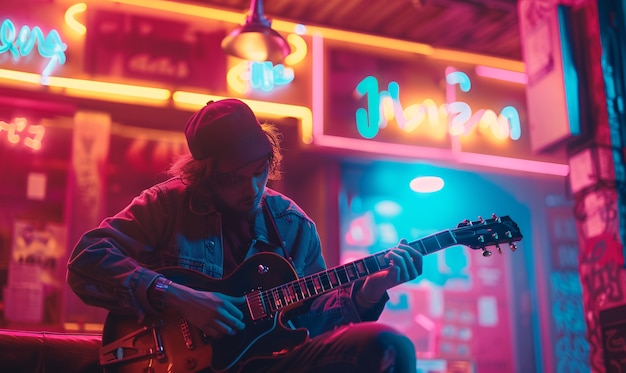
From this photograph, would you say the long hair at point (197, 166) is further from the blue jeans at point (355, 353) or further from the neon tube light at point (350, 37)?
the neon tube light at point (350, 37)

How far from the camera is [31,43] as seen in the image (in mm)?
5816

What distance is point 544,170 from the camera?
7.39 metres

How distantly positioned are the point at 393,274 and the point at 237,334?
1.88ft

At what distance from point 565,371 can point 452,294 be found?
132cm

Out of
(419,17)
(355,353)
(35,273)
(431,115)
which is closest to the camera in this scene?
(355,353)

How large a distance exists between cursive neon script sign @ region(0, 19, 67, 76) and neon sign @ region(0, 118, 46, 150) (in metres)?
0.45

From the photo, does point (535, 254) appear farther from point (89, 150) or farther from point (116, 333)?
point (116, 333)

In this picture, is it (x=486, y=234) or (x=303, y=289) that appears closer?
(x=303, y=289)

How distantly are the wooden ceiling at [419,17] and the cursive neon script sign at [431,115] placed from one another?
430mm

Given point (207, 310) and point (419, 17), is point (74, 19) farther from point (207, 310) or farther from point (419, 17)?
point (207, 310)

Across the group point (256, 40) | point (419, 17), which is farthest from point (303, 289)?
point (419, 17)

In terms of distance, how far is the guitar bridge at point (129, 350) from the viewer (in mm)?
2377

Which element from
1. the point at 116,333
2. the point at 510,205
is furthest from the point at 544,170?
the point at 116,333

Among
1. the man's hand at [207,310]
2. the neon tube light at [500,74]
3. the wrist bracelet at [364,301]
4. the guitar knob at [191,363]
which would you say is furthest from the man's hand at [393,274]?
the neon tube light at [500,74]
